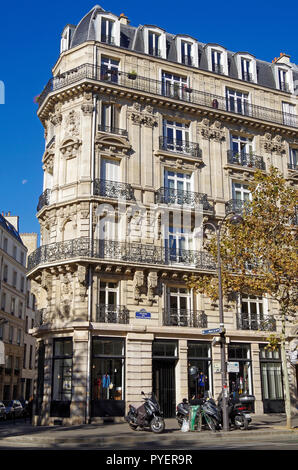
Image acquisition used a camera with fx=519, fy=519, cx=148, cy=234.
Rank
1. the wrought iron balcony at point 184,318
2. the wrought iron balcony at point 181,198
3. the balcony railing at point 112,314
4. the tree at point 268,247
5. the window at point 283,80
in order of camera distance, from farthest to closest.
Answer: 1. the window at point 283,80
2. the wrought iron balcony at point 181,198
3. the wrought iron balcony at point 184,318
4. the balcony railing at point 112,314
5. the tree at point 268,247

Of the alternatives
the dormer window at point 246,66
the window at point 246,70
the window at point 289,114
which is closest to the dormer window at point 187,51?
the dormer window at point 246,66

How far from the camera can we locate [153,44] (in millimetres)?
29594

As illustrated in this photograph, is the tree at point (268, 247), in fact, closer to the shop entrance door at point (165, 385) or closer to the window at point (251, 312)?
the shop entrance door at point (165, 385)

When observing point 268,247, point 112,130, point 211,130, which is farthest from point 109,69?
point 268,247

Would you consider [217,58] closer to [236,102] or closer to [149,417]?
[236,102]

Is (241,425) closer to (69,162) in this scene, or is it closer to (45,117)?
(69,162)

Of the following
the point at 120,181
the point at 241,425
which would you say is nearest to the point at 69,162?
the point at 120,181

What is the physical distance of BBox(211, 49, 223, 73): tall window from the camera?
31094 millimetres

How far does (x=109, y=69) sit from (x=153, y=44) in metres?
3.73

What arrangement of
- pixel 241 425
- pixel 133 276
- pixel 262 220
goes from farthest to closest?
1. pixel 133 276
2. pixel 262 220
3. pixel 241 425

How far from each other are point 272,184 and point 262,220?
1789mm

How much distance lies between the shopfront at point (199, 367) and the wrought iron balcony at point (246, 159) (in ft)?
34.6

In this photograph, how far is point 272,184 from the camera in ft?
73.8

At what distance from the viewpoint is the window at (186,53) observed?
30.3 m
